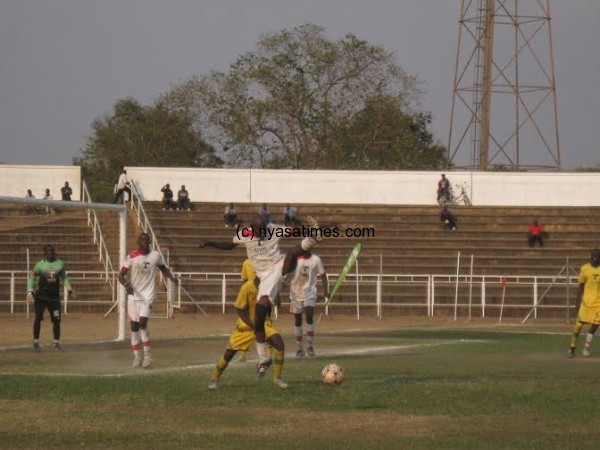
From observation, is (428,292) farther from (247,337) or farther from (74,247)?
(247,337)

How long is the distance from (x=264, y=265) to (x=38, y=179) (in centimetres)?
3637

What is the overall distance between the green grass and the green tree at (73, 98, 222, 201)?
53.6 m

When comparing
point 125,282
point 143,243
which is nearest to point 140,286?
Answer: point 125,282

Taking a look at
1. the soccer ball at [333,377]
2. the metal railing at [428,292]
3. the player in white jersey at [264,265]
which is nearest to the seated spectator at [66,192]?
the metal railing at [428,292]

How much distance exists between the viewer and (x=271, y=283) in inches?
610

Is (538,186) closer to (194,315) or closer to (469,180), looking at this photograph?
(469,180)

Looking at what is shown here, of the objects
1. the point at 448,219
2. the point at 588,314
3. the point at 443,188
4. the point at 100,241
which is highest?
the point at 443,188

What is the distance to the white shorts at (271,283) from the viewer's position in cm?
1549

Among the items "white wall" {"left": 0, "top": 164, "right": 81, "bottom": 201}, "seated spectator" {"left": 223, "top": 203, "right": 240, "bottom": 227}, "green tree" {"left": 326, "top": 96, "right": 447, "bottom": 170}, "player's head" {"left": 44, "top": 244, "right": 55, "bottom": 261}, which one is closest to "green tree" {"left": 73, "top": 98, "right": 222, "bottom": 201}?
"green tree" {"left": 326, "top": 96, "right": 447, "bottom": 170}

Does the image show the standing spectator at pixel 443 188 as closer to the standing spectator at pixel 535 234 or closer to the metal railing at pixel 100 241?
the standing spectator at pixel 535 234

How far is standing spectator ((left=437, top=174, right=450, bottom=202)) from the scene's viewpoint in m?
49.0

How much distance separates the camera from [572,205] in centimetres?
5044

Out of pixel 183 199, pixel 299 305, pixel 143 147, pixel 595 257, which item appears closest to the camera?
pixel 595 257

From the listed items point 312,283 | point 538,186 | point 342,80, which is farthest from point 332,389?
point 342,80
